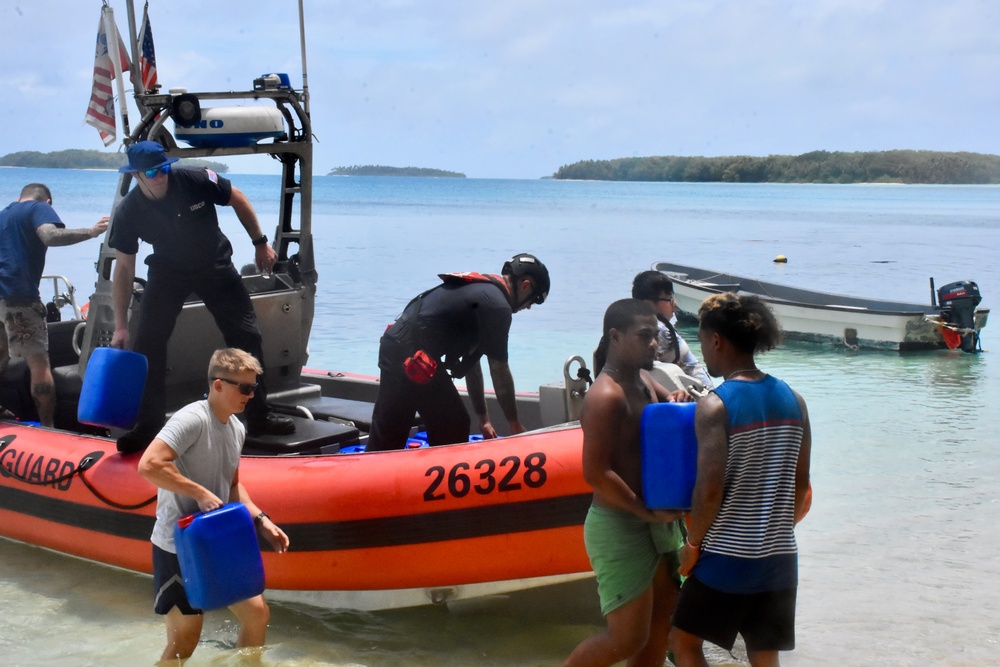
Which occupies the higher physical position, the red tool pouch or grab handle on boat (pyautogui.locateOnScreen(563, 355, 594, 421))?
the red tool pouch

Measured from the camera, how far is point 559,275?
30078mm

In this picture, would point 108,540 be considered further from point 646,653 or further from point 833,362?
point 833,362

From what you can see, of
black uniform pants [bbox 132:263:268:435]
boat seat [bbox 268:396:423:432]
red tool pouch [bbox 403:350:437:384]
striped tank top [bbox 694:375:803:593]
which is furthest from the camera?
boat seat [bbox 268:396:423:432]

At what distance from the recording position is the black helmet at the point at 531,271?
4695 millimetres

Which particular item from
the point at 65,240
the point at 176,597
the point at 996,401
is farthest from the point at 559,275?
the point at 176,597

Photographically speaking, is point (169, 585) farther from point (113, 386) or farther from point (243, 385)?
point (113, 386)

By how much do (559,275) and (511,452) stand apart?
2564 centimetres

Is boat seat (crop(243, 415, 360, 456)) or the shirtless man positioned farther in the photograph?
boat seat (crop(243, 415, 360, 456))

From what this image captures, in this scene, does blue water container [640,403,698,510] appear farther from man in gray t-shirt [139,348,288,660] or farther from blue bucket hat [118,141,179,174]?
blue bucket hat [118,141,179,174]

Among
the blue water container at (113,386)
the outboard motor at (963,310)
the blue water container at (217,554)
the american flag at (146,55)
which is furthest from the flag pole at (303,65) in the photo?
the outboard motor at (963,310)

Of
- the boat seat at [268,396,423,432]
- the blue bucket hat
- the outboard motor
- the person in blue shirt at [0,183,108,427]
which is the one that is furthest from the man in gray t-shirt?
the outboard motor

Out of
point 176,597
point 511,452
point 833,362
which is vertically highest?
point 511,452

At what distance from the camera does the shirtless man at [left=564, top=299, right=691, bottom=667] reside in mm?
3273

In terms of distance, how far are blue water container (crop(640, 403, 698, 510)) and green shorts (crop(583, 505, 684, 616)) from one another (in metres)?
0.15
